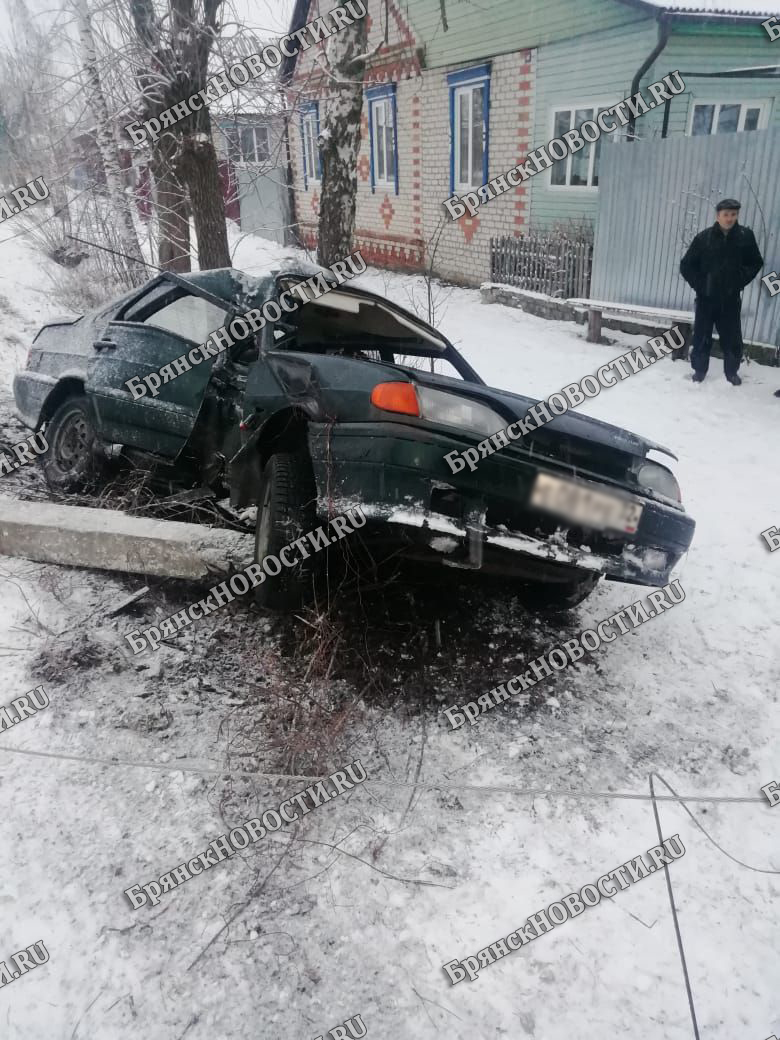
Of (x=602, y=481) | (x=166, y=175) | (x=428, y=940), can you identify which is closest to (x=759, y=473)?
(x=602, y=481)

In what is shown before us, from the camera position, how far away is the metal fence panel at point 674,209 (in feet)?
22.6

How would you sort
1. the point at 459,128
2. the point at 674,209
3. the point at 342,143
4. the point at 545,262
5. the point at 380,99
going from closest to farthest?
the point at 342,143, the point at 674,209, the point at 545,262, the point at 459,128, the point at 380,99

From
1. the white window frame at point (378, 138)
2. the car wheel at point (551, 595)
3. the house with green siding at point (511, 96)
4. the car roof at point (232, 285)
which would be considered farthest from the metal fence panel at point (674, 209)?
the white window frame at point (378, 138)

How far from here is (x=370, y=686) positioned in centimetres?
303

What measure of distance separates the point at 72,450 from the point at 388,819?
11.5ft

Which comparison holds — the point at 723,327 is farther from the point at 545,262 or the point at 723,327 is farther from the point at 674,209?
the point at 545,262

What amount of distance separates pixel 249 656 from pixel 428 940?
1534 millimetres

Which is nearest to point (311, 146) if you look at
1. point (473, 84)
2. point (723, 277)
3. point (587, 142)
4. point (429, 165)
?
point (429, 165)

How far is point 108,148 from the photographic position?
8836 mm

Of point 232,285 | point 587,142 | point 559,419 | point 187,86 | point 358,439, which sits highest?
point 187,86

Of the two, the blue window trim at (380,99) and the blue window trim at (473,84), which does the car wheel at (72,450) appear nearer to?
the blue window trim at (473,84)

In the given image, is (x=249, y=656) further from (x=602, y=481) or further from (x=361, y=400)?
(x=602, y=481)

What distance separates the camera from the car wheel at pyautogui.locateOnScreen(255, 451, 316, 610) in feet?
9.70

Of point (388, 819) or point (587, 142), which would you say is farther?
point (587, 142)
